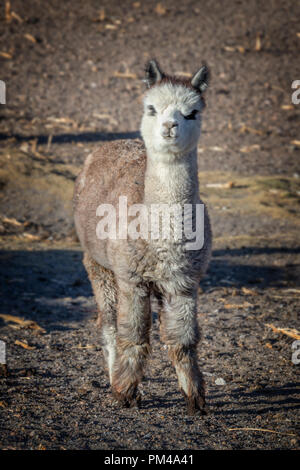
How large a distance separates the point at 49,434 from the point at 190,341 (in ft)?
4.93

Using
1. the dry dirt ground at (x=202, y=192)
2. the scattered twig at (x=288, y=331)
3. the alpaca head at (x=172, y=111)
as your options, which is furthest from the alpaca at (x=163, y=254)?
the scattered twig at (x=288, y=331)

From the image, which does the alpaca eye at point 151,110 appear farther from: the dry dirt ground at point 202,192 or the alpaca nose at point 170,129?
the dry dirt ground at point 202,192

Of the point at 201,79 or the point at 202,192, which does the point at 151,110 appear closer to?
the point at 201,79

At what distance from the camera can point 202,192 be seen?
13625 millimetres

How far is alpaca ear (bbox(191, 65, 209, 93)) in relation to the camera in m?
5.46

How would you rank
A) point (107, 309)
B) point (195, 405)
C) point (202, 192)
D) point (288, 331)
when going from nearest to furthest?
1. point (195, 405)
2. point (107, 309)
3. point (288, 331)
4. point (202, 192)

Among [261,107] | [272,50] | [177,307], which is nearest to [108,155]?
[177,307]

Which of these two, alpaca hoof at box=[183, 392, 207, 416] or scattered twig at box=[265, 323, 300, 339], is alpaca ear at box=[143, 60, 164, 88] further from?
scattered twig at box=[265, 323, 300, 339]

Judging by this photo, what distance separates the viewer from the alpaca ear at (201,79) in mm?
5457

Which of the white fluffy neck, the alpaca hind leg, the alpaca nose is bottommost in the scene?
the alpaca hind leg

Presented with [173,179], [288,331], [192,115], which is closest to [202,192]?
[288,331]

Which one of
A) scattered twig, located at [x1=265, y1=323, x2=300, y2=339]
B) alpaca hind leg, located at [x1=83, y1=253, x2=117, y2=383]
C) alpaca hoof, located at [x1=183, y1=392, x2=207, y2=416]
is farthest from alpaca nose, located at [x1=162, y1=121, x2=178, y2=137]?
scattered twig, located at [x1=265, y1=323, x2=300, y2=339]

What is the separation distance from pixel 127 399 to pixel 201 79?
3.14m
